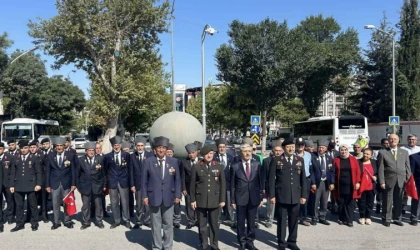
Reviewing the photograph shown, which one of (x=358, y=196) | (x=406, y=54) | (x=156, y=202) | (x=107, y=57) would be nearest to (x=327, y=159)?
(x=358, y=196)

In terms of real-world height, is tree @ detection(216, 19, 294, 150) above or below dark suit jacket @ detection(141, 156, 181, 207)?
above

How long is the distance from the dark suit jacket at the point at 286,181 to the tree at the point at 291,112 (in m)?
41.6

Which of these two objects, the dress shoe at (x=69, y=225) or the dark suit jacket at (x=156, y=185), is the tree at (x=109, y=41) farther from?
the dark suit jacket at (x=156, y=185)

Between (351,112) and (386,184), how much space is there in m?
39.4

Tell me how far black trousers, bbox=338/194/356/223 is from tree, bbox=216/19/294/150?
21013mm

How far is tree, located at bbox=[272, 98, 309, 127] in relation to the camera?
48.9 metres

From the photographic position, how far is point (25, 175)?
8438 millimetres

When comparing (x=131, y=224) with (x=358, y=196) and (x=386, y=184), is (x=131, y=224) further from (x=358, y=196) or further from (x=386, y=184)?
(x=386, y=184)

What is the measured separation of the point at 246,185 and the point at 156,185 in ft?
5.08

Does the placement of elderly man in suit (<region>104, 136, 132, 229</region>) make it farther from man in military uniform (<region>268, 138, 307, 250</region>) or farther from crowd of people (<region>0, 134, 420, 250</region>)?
man in military uniform (<region>268, 138, 307, 250</region>)

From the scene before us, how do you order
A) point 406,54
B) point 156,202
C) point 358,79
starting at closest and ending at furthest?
point 156,202 < point 406,54 < point 358,79

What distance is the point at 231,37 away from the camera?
31.9m

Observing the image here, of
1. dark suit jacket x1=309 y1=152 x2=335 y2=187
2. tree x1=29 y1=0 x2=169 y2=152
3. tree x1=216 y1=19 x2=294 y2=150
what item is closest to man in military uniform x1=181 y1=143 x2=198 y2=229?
dark suit jacket x1=309 y1=152 x2=335 y2=187

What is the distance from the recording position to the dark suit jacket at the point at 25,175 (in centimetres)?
842
